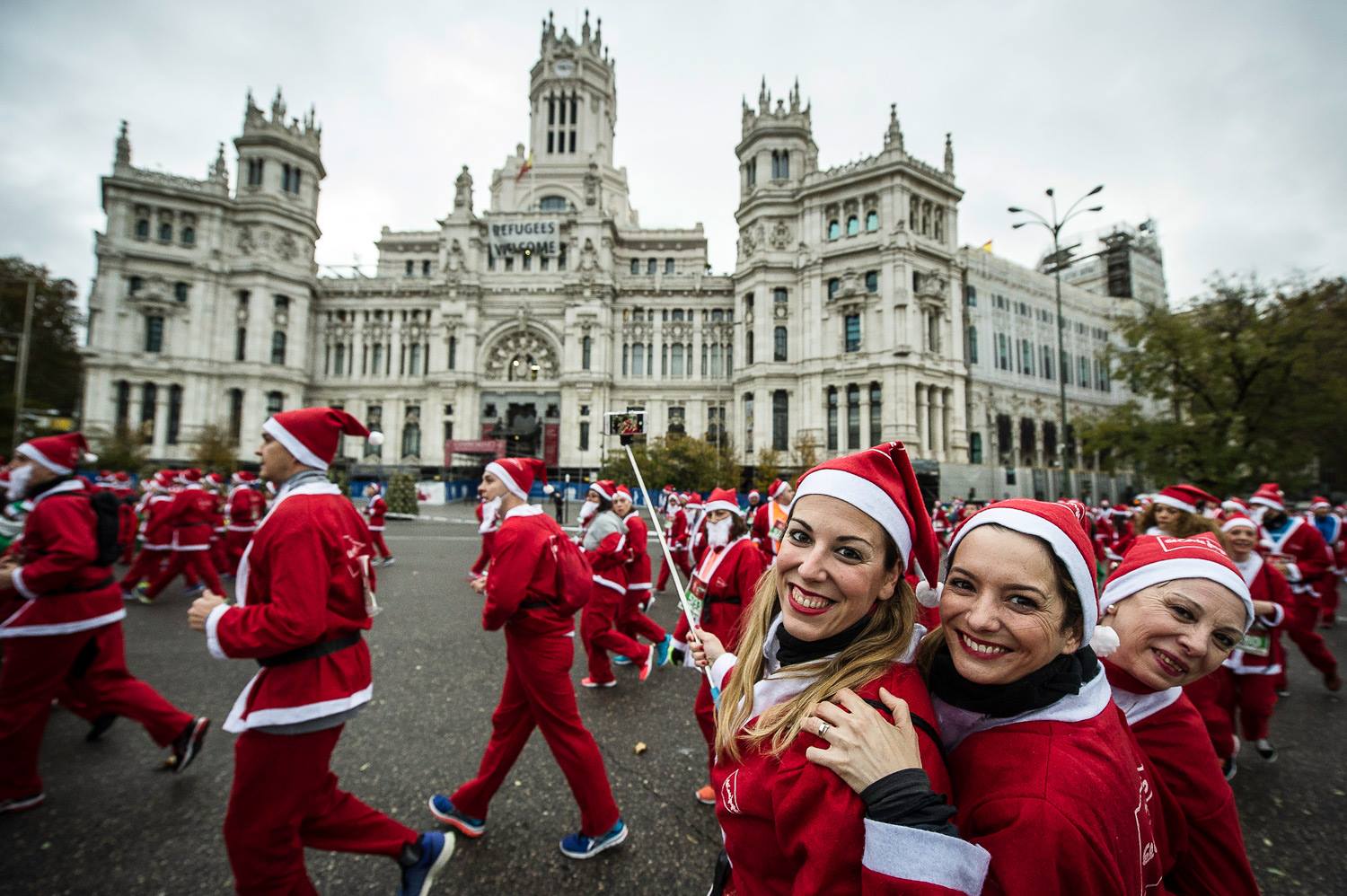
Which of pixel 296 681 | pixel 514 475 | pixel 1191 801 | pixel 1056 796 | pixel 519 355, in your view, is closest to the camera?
pixel 1056 796

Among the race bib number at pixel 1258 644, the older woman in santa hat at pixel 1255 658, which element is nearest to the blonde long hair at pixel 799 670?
the older woman in santa hat at pixel 1255 658

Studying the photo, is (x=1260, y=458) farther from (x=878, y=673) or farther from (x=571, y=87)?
(x=571, y=87)

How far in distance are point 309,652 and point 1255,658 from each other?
21.5 ft

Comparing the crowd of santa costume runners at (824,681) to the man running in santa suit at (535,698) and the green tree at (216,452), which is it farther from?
the green tree at (216,452)

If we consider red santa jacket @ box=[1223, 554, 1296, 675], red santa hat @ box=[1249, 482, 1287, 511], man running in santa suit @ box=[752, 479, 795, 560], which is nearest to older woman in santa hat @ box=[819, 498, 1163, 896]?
red santa jacket @ box=[1223, 554, 1296, 675]

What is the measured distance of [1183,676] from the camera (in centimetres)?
179

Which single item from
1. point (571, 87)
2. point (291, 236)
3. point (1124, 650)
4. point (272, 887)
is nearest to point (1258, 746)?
point (1124, 650)

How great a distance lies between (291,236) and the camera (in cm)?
4275

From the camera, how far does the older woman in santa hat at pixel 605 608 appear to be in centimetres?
549

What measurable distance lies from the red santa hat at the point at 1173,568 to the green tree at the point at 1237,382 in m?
23.0

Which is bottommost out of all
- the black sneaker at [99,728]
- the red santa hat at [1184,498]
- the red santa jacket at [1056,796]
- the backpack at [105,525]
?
the black sneaker at [99,728]

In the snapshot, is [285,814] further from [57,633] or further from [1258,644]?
[1258,644]

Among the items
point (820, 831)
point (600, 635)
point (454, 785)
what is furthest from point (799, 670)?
point (600, 635)

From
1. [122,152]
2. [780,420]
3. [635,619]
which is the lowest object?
[635,619]
